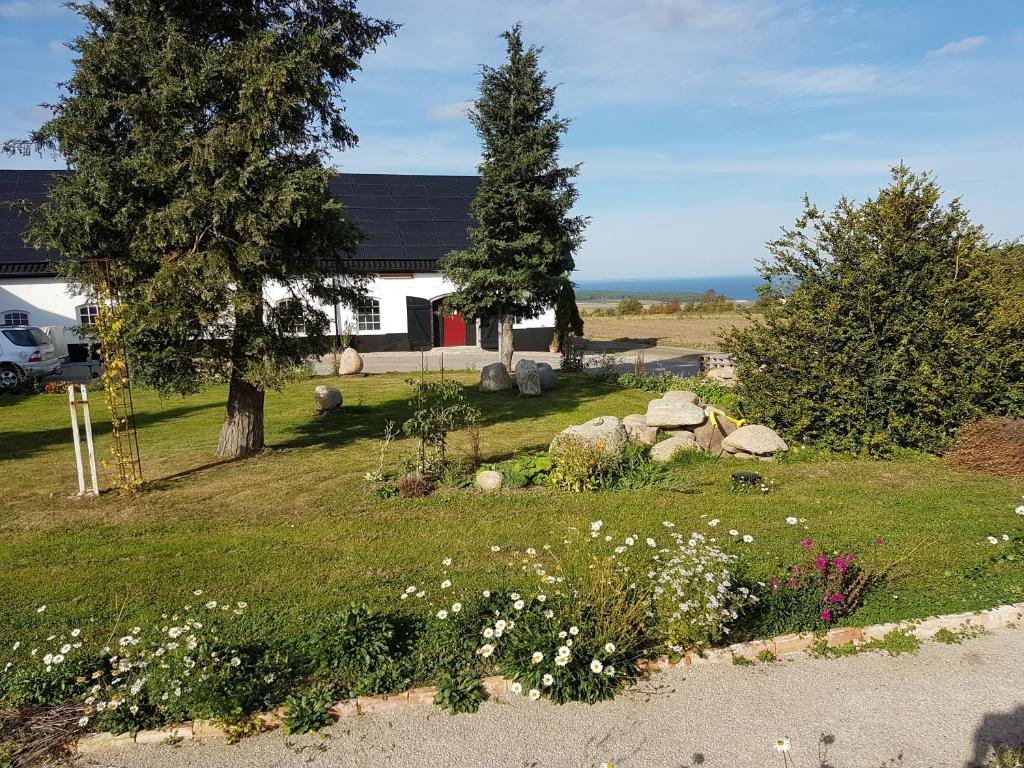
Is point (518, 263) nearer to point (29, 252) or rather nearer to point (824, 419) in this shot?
point (824, 419)

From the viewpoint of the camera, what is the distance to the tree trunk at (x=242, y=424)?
1055 centimetres

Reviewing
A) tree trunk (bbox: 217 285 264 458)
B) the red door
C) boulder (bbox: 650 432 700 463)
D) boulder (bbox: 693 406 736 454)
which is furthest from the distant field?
tree trunk (bbox: 217 285 264 458)

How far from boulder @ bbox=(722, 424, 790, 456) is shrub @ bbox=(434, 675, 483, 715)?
681 centimetres

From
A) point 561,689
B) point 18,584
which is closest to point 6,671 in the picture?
point 18,584

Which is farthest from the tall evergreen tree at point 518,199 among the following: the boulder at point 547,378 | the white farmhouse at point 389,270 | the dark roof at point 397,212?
the dark roof at point 397,212

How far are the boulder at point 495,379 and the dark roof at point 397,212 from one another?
33.5 ft

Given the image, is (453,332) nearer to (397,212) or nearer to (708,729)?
(397,212)

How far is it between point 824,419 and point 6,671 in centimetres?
985

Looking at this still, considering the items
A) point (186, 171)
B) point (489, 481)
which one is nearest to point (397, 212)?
point (186, 171)

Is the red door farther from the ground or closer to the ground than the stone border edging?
farther from the ground

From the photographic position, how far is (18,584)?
611cm

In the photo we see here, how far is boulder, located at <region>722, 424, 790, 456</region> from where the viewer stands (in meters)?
10.1

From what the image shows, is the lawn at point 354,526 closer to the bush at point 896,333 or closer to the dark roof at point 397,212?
the bush at point 896,333

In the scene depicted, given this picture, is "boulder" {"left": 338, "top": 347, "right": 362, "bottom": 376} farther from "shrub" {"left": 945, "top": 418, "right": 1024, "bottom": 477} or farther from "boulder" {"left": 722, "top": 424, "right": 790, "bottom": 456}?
"shrub" {"left": 945, "top": 418, "right": 1024, "bottom": 477}
